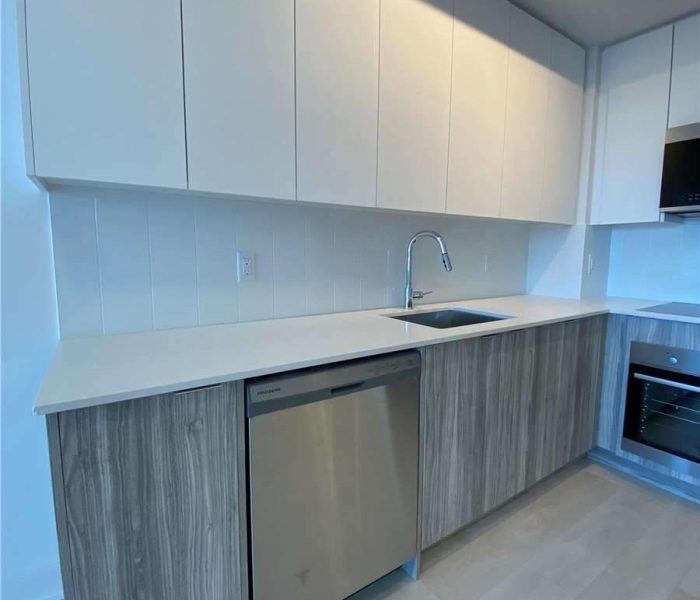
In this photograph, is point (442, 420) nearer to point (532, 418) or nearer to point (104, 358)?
point (532, 418)

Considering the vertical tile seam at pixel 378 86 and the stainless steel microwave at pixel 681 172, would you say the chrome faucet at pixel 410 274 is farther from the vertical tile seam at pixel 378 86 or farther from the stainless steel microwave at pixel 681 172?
the stainless steel microwave at pixel 681 172

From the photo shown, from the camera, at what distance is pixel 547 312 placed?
1.97 m

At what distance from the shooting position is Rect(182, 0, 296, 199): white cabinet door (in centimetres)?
116

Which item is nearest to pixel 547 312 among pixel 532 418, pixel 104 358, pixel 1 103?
pixel 532 418

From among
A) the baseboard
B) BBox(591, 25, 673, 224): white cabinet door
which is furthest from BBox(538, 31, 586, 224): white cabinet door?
the baseboard

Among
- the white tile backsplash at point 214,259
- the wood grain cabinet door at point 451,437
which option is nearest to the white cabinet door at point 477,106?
the white tile backsplash at point 214,259

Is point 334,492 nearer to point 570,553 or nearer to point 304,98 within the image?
point 570,553

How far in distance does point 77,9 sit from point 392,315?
1.50 meters

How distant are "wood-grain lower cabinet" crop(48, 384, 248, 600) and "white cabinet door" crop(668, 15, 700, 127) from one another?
8.59ft

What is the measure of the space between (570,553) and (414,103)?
6.41ft

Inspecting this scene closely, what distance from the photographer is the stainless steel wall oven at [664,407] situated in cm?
190

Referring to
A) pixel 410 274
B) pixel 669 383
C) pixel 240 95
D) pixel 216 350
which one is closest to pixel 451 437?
pixel 410 274

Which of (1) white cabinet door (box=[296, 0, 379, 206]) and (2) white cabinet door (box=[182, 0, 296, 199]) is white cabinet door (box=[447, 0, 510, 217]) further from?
(2) white cabinet door (box=[182, 0, 296, 199])

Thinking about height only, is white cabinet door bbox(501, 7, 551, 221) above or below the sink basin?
above
